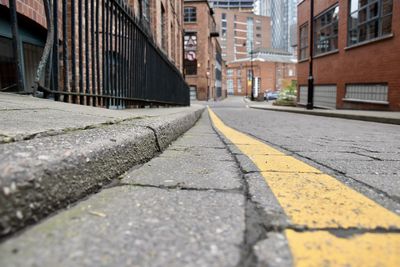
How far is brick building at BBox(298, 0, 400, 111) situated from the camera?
1359 centimetres

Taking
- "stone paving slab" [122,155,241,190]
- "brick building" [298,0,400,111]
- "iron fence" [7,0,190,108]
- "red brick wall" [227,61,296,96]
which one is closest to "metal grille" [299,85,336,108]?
"brick building" [298,0,400,111]

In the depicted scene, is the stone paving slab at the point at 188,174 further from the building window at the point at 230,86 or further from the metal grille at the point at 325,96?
the building window at the point at 230,86

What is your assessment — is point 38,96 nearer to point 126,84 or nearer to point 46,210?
point 126,84

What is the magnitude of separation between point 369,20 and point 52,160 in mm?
16281

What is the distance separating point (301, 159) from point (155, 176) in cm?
149

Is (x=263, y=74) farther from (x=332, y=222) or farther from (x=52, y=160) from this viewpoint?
(x=52, y=160)

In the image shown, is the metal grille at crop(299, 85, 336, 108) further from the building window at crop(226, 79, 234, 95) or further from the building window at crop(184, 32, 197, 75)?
the building window at crop(226, 79, 234, 95)

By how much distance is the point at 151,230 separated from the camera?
1.30 m

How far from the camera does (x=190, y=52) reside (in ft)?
155

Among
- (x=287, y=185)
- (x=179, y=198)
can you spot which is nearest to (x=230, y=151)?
(x=287, y=185)

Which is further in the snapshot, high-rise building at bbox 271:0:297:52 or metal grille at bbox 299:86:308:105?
high-rise building at bbox 271:0:297:52

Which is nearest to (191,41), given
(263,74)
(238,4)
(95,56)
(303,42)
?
(303,42)

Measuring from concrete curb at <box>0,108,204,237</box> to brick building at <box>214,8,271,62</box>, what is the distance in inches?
4540

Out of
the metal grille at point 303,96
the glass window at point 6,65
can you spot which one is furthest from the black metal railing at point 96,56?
the metal grille at point 303,96
